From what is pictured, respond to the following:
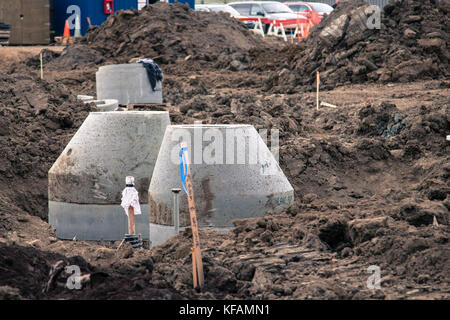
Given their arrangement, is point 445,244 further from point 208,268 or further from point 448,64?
point 448,64

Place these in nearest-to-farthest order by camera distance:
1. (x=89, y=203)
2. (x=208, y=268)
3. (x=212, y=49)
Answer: (x=208, y=268), (x=89, y=203), (x=212, y=49)

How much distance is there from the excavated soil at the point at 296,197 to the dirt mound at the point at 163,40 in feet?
1.07

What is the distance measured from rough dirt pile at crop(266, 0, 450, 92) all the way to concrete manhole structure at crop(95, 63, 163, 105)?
4473 mm

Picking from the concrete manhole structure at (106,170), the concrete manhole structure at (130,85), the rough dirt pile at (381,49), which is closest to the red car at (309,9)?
the rough dirt pile at (381,49)

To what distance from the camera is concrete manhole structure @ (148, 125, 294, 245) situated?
726cm

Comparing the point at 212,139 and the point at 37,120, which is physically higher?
the point at 212,139

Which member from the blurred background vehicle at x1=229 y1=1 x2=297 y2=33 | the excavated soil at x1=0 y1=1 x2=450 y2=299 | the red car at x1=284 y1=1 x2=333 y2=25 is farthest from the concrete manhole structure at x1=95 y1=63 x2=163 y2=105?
the red car at x1=284 y1=1 x2=333 y2=25

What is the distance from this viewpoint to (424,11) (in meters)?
19.6

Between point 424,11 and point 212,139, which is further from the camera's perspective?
point 424,11

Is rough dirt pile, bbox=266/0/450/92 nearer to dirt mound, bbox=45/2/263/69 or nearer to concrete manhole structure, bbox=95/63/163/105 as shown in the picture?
dirt mound, bbox=45/2/263/69

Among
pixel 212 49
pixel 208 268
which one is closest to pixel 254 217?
pixel 208 268

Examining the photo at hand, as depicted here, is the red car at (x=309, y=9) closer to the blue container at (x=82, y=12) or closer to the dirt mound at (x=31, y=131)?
the blue container at (x=82, y=12)

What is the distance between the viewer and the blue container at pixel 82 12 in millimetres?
28234

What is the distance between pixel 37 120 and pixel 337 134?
5330 millimetres
